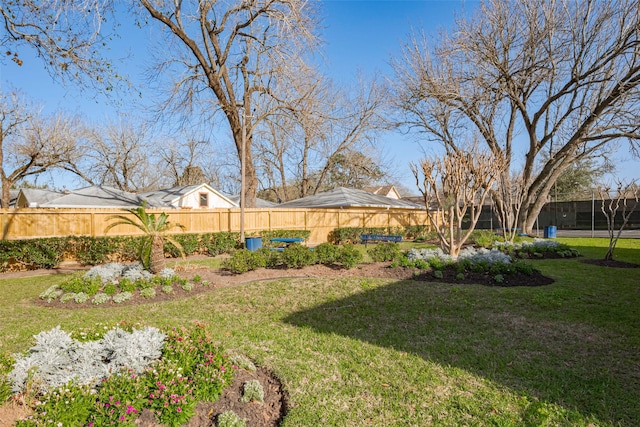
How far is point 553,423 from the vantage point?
2824mm

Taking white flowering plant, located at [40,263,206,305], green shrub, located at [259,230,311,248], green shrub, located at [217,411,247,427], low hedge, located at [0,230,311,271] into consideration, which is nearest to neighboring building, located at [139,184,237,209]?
green shrub, located at [259,230,311,248]

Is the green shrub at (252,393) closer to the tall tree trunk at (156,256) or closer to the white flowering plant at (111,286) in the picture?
the white flowering plant at (111,286)

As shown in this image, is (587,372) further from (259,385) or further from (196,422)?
(196,422)

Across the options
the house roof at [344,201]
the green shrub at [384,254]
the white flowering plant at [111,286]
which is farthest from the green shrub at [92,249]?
the house roof at [344,201]

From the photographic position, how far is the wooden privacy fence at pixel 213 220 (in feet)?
38.4

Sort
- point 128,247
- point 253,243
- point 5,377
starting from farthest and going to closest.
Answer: point 253,243 < point 128,247 < point 5,377

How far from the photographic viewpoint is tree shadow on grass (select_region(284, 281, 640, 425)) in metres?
3.31

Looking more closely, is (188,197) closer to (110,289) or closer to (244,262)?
(244,262)

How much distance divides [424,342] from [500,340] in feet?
3.26

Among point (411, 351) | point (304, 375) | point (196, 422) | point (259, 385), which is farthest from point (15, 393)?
point (411, 351)

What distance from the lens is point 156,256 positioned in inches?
319

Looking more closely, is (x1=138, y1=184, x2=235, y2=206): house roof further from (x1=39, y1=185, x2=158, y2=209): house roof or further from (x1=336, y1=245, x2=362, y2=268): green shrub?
(x1=336, y1=245, x2=362, y2=268): green shrub

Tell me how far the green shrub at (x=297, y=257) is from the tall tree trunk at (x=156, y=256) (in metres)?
2.77

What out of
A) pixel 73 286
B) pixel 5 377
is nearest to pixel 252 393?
pixel 5 377
